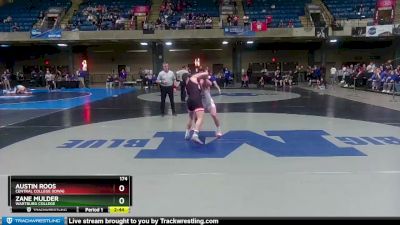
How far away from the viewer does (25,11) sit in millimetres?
37312

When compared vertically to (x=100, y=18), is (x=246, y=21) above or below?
below

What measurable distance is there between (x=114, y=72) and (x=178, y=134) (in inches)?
1157

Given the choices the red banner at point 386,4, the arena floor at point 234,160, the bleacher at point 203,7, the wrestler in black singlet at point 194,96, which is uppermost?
the bleacher at point 203,7

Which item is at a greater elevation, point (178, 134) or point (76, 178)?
point (76, 178)

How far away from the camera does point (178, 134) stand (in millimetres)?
9070

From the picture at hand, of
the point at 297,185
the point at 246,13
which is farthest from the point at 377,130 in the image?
the point at 246,13

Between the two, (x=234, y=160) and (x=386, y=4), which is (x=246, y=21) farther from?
(x=234, y=160)

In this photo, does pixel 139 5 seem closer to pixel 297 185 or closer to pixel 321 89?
pixel 321 89

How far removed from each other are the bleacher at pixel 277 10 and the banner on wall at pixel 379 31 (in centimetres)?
523

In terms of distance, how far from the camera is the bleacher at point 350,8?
32969mm

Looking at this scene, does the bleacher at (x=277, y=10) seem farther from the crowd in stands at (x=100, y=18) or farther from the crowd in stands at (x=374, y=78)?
the crowd in stands at (x=100, y=18)

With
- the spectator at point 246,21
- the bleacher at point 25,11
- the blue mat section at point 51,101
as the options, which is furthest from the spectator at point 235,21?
the bleacher at point 25,11

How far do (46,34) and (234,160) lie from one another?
28.1 meters

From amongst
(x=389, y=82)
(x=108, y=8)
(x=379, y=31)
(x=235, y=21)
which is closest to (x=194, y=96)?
(x=389, y=82)
